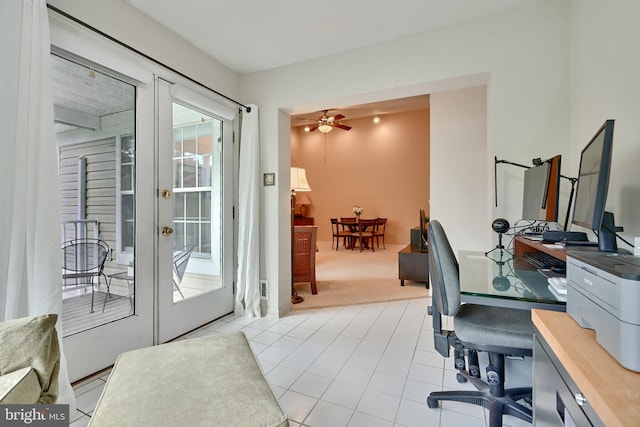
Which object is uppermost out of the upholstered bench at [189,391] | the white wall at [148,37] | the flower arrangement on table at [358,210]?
the white wall at [148,37]

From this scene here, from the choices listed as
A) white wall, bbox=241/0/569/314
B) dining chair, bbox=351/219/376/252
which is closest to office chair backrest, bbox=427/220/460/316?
white wall, bbox=241/0/569/314

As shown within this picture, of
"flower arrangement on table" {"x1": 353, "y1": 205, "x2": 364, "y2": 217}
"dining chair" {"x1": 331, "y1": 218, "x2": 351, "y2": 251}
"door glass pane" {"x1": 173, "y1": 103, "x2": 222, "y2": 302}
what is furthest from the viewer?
"flower arrangement on table" {"x1": 353, "y1": 205, "x2": 364, "y2": 217}

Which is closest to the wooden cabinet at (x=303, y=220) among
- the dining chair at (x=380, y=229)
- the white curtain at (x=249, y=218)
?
the dining chair at (x=380, y=229)

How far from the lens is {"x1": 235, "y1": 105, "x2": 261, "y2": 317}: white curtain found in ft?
9.45

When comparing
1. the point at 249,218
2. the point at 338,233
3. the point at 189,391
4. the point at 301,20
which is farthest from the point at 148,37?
the point at 338,233

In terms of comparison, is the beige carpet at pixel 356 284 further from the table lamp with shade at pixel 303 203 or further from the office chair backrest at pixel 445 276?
the table lamp with shade at pixel 303 203

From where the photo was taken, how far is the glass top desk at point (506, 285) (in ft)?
3.55

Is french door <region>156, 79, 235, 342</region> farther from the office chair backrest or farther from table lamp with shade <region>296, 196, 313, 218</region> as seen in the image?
table lamp with shade <region>296, 196, 313, 218</region>

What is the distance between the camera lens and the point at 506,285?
1.30 metres

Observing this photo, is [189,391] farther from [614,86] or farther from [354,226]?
[354,226]

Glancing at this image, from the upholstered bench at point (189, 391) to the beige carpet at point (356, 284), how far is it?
2101mm

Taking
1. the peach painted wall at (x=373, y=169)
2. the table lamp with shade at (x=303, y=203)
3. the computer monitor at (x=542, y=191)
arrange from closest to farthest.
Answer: the computer monitor at (x=542, y=191), the peach painted wall at (x=373, y=169), the table lamp with shade at (x=303, y=203)

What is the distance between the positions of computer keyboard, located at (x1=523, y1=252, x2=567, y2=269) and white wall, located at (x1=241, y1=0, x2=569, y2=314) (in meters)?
0.47

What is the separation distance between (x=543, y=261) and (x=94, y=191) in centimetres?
287
